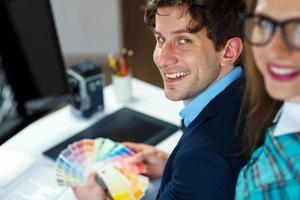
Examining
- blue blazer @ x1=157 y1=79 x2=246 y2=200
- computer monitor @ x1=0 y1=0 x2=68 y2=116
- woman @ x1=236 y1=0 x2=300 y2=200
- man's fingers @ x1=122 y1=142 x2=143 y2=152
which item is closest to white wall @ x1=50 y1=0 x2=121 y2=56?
computer monitor @ x1=0 y1=0 x2=68 y2=116

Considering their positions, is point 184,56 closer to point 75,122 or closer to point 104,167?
point 104,167

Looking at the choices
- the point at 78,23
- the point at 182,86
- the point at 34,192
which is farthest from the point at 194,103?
the point at 78,23

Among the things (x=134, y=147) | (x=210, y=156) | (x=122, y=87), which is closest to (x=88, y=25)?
(x=122, y=87)

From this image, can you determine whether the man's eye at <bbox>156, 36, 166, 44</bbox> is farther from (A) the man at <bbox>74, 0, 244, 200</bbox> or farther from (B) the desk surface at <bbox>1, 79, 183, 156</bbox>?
(B) the desk surface at <bbox>1, 79, 183, 156</bbox>

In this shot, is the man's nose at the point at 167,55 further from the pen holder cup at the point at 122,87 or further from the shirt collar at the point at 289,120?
the pen holder cup at the point at 122,87

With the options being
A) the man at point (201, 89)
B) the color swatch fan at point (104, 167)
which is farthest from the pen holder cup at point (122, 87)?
the man at point (201, 89)

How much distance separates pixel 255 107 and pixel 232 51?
0.24 meters

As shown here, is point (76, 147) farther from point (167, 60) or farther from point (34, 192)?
point (167, 60)

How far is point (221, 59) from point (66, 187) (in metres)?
0.59

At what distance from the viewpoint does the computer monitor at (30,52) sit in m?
1.37

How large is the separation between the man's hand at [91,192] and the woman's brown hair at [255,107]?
17.9 inches

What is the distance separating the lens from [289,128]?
81cm

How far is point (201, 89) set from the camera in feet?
3.82

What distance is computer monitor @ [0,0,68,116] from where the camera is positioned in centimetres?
137
